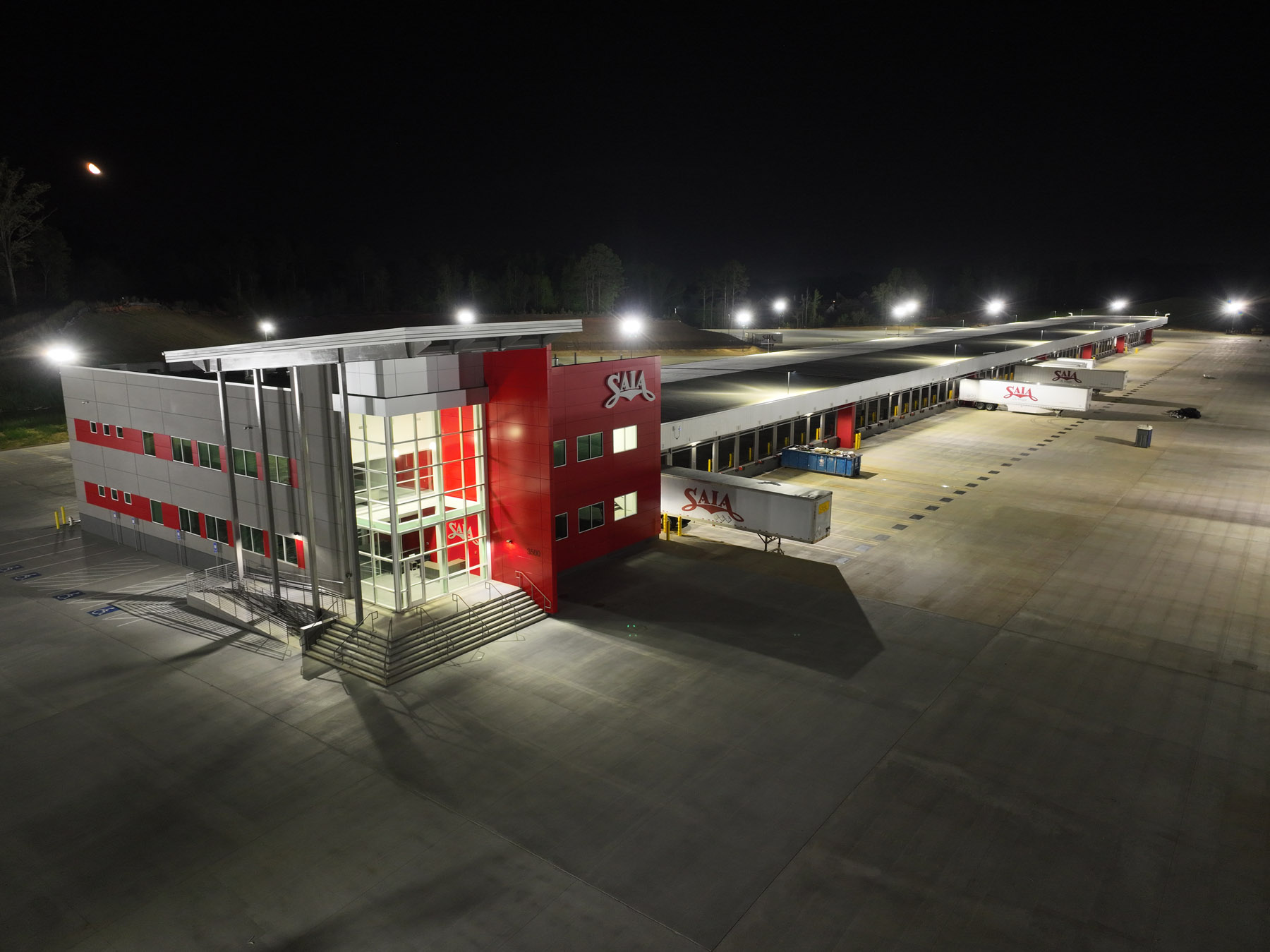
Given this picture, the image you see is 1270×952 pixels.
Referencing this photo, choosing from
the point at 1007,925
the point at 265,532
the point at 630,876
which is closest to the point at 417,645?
the point at 265,532

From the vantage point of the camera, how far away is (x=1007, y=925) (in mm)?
13312

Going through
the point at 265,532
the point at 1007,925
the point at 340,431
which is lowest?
the point at 1007,925

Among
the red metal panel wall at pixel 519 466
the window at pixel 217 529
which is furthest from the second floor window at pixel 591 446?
the window at pixel 217 529

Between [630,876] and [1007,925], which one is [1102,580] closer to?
[1007,925]

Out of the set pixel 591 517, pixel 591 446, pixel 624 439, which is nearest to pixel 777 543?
pixel 624 439

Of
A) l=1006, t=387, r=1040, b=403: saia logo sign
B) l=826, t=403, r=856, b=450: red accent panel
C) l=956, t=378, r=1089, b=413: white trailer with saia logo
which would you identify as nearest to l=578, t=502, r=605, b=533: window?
l=826, t=403, r=856, b=450: red accent panel

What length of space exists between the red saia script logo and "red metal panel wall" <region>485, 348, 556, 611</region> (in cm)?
892

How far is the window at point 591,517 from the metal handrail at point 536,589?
3560 mm

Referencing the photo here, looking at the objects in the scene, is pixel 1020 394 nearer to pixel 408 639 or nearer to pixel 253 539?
pixel 408 639

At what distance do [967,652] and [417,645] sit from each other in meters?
16.2

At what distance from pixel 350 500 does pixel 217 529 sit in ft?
34.2

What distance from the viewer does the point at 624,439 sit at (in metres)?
31.1

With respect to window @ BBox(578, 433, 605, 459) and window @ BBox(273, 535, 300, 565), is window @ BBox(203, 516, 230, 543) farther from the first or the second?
window @ BBox(578, 433, 605, 459)

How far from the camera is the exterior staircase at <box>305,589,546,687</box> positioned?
22422mm
